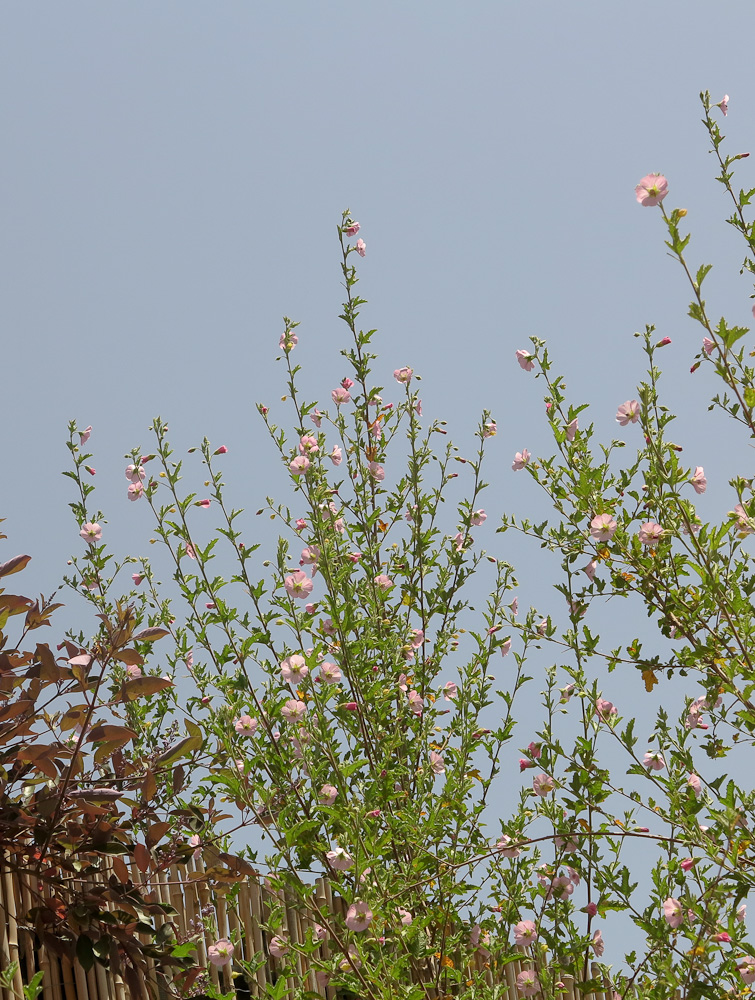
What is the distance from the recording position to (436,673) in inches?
150

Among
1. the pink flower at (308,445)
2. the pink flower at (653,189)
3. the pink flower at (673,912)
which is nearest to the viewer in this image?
the pink flower at (673,912)

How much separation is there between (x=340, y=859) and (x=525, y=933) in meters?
0.92

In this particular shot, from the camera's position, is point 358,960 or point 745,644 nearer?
point 745,644

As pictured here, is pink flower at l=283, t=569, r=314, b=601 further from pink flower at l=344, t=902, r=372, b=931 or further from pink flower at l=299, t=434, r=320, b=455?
pink flower at l=344, t=902, r=372, b=931

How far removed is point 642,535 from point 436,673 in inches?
42.4

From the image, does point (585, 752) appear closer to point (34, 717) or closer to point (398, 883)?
point (398, 883)

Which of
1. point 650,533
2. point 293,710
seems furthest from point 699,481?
point 293,710

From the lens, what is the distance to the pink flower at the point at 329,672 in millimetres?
3332

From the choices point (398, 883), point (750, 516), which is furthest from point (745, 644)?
point (398, 883)

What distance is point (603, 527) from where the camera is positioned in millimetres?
3162

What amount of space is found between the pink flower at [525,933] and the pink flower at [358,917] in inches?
32.7

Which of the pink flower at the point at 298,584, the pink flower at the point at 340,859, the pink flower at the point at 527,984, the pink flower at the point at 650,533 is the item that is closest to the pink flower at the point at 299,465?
the pink flower at the point at 298,584

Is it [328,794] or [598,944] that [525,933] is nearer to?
[598,944]

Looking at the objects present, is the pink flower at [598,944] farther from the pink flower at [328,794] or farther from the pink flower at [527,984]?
the pink flower at [328,794]
